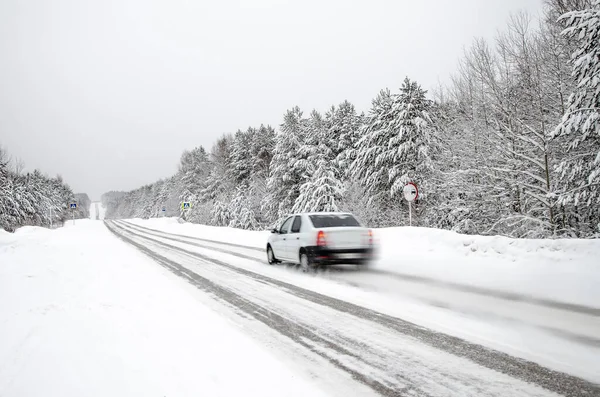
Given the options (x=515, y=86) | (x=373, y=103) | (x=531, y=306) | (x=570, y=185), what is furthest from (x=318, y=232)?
(x=373, y=103)

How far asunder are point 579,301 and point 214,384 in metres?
5.90

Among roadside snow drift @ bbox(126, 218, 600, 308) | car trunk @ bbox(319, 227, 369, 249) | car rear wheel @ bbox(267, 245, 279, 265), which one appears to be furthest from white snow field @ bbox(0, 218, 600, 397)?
car rear wheel @ bbox(267, 245, 279, 265)

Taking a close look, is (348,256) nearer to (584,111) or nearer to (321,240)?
(321,240)

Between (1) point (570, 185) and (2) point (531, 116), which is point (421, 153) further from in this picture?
(1) point (570, 185)

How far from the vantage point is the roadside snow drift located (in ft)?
21.9

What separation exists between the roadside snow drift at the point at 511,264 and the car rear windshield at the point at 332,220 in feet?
5.09

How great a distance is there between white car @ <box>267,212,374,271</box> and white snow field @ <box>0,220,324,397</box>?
3.44 m

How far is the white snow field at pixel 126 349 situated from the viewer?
3248mm

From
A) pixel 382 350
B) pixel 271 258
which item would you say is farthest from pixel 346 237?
pixel 382 350

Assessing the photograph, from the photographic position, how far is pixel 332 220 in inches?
399

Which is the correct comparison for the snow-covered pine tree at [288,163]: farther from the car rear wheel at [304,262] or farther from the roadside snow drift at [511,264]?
the car rear wheel at [304,262]

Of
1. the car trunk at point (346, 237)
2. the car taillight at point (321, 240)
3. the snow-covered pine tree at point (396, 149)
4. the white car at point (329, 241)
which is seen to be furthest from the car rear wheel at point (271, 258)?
the snow-covered pine tree at point (396, 149)

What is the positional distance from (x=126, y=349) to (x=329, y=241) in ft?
19.3

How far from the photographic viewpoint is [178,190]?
79625 mm
